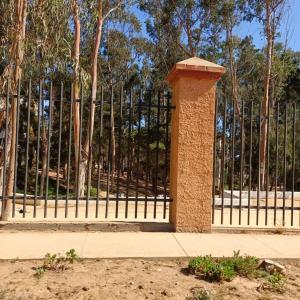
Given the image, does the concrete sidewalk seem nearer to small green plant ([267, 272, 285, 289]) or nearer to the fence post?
the fence post

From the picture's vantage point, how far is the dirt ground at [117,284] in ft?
13.6

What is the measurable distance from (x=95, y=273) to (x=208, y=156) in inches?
119

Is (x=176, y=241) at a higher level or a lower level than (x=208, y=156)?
lower

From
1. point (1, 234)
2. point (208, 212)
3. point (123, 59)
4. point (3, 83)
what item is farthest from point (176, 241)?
point (123, 59)

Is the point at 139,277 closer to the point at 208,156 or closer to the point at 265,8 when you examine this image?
the point at 208,156

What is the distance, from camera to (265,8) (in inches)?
1006

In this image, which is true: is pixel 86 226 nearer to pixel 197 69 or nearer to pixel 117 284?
pixel 117 284

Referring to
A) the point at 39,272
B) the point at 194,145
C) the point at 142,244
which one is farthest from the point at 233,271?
the point at 194,145

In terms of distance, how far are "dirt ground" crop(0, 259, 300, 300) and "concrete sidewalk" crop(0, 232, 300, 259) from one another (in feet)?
1.39

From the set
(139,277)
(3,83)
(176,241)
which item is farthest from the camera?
(3,83)

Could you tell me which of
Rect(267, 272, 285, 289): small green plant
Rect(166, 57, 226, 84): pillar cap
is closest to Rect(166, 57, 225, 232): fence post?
Rect(166, 57, 226, 84): pillar cap

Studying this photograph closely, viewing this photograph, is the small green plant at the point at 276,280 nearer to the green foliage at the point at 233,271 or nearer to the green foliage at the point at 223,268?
the green foliage at the point at 233,271

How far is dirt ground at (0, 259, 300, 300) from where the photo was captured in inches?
163

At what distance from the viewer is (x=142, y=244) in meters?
6.05
